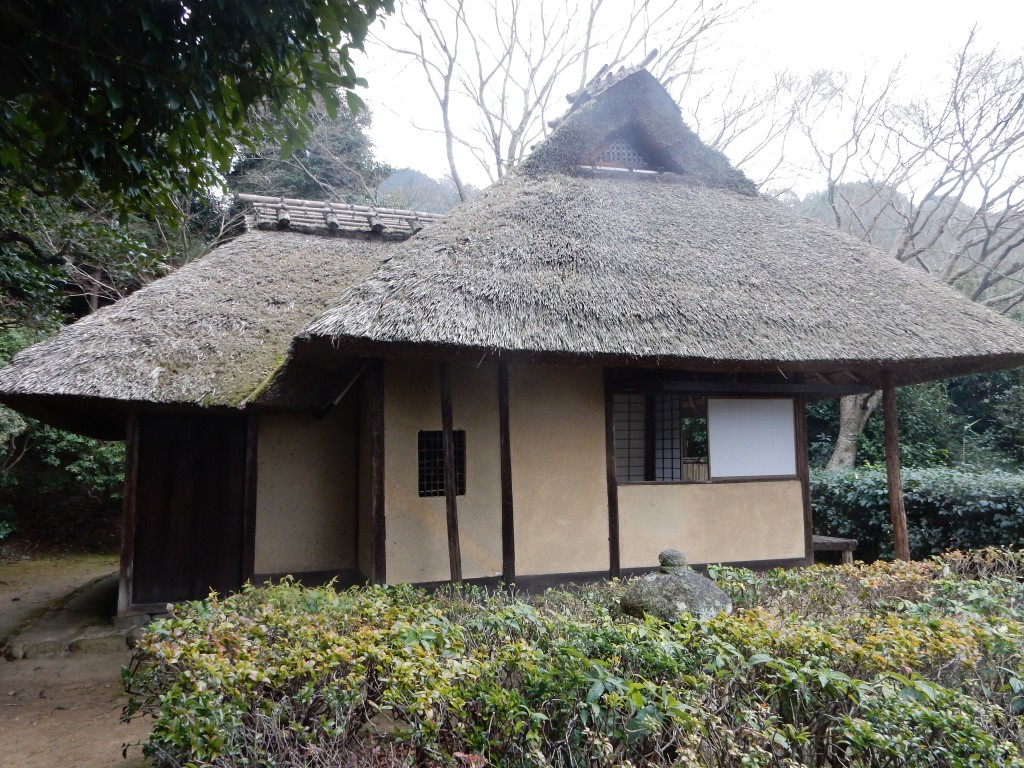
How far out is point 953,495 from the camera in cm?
871

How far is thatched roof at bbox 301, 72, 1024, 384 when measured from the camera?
5516 millimetres

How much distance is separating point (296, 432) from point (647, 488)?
3.62 metres

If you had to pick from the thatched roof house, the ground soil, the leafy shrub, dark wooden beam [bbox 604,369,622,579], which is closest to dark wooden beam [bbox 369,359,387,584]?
the thatched roof house

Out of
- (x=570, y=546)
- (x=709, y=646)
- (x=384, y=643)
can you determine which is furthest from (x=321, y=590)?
(x=570, y=546)

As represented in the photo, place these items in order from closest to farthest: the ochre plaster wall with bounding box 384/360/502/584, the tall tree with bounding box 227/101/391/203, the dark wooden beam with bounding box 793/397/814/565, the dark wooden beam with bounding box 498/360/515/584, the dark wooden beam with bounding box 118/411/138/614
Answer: the dark wooden beam with bounding box 498/360/515/584
the ochre plaster wall with bounding box 384/360/502/584
the dark wooden beam with bounding box 118/411/138/614
the dark wooden beam with bounding box 793/397/814/565
the tall tree with bounding box 227/101/391/203

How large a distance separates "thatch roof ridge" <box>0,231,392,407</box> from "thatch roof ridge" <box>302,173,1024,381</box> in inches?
44.0

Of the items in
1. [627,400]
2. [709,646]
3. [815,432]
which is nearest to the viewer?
[709,646]

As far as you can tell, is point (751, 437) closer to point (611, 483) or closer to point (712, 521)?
point (712, 521)

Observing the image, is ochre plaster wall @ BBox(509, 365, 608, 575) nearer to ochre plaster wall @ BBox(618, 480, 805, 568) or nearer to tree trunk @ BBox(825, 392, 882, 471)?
ochre plaster wall @ BBox(618, 480, 805, 568)

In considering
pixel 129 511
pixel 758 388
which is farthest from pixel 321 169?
pixel 758 388

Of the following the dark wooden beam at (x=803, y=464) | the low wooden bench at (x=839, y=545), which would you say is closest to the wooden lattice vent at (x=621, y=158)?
the dark wooden beam at (x=803, y=464)

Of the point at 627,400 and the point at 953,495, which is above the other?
the point at 627,400

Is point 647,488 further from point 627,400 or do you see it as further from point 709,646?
point 709,646

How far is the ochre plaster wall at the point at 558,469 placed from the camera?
260 inches
